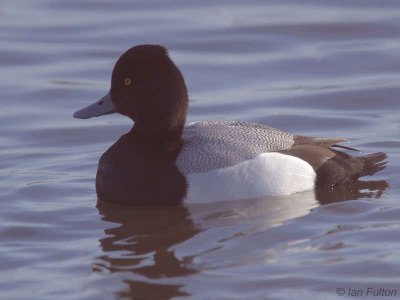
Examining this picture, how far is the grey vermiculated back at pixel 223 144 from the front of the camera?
7809mm

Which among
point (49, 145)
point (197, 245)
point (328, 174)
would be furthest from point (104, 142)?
point (197, 245)

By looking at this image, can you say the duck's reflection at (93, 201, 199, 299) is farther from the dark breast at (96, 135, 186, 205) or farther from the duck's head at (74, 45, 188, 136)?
the duck's head at (74, 45, 188, 136)

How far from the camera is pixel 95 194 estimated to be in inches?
328

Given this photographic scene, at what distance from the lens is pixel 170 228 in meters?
7.50

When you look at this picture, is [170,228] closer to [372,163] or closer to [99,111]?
[99,111]

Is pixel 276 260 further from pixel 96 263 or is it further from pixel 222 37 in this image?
pixel 222 37

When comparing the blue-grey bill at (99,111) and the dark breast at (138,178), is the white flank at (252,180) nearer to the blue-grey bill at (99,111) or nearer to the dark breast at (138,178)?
the dark breast at (138,178)

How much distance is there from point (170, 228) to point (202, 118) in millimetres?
2892

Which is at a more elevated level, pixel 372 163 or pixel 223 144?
pixel 223 144

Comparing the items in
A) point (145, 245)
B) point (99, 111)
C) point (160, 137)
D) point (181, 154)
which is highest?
point (99, 111)

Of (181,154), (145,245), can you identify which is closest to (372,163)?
(181,154)

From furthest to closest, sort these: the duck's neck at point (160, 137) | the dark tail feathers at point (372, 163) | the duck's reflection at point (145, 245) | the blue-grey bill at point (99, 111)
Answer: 1. the dark tail feathers at point (372, 163)
2. the blue-grey bill at point (99, 111)
3. the duck's neck at point (160, 137)
4. the duck's reflection at point (145, 245)

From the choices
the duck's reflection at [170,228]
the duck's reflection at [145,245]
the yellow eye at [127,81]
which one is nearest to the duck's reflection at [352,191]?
the duck's reflection at [170,228]
